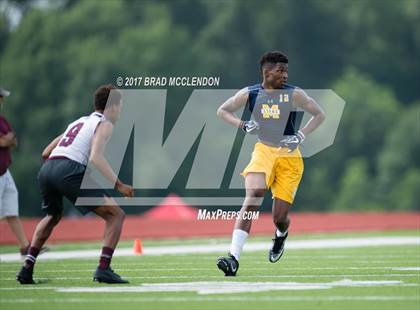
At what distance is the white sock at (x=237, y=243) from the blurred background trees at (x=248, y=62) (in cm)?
3365

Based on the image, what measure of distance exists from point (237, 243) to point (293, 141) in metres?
1.19

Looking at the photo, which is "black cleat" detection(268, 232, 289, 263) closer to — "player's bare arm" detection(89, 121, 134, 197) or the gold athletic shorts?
the gold athletic shorts

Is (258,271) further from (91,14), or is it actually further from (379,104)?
(91,14)

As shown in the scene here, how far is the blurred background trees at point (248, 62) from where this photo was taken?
1897 inches

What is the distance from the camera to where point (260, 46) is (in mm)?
60875

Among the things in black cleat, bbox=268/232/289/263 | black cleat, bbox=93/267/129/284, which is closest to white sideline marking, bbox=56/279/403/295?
black cleat, bbox=93/267/129/284

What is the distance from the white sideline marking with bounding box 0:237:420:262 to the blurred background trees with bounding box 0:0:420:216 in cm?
2573

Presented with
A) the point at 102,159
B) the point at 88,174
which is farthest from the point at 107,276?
the point at 102,159

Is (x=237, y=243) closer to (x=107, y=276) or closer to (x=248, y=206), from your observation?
(x=248, y=206)

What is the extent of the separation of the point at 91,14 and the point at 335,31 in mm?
12934

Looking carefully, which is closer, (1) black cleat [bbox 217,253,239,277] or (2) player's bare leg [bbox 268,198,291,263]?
(1) black cleat [bbox 217,253,239,277]

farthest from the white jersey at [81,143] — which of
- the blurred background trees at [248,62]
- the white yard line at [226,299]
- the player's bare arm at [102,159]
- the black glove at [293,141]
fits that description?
the blurred background trees at [248,62]

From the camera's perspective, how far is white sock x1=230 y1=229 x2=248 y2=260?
11.4 m

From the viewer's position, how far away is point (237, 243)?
1147 centimetres
